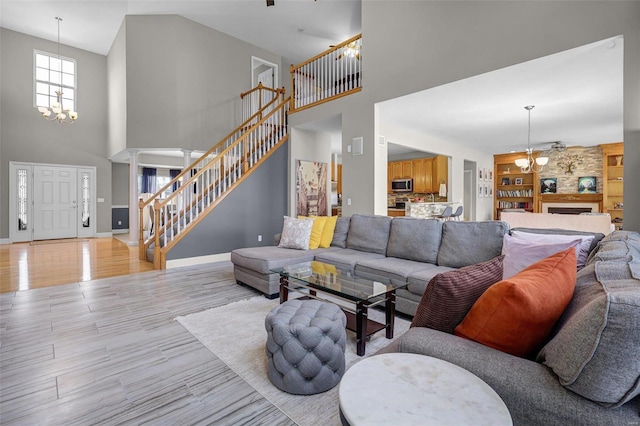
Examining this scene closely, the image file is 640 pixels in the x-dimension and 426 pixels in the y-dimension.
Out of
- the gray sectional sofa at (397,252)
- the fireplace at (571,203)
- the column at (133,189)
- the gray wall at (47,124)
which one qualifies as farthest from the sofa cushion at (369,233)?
the gray wall at (47,124)

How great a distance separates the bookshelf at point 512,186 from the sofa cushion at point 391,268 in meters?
8.69

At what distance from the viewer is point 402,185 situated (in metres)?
10.4

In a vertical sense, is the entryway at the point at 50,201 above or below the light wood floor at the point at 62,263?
above

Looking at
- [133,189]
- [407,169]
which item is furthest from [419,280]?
[407,169]

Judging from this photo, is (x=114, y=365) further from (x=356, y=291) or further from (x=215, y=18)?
(x=215, y=18)

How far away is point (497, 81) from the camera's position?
165 inches

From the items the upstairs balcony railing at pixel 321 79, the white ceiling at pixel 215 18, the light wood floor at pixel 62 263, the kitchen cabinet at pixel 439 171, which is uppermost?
the white ceiling at pixel 215 18

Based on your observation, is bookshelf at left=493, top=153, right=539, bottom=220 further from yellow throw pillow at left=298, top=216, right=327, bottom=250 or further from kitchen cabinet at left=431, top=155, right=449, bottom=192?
yellow throw pillow at left=298, top=216, right=327, bottom=250

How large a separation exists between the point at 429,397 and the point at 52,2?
9556 millimetres

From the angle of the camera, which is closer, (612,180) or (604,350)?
(604,350)

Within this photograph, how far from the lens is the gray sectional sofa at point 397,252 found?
10.1 feet

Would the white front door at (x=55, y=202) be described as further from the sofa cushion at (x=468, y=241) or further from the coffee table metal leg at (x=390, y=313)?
the sofa cushion at (x=468, y=241)

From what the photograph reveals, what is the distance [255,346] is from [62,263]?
5.09 m

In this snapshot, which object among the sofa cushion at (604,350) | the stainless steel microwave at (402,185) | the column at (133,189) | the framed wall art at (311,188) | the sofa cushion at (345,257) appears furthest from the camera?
the stainless steel microwave at (402,185)
